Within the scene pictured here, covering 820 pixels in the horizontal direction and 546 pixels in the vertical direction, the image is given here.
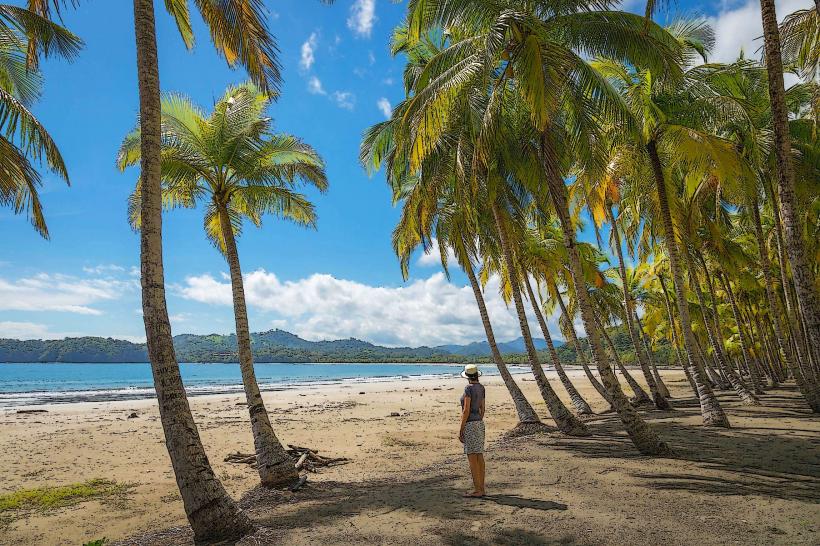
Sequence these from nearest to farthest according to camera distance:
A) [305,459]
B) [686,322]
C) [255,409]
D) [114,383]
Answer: [255,409] → [305,459] → [686,322] → [114,383]

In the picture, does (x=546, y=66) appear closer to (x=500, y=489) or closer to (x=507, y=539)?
(x=500, y=489)

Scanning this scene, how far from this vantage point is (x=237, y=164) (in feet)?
30.1

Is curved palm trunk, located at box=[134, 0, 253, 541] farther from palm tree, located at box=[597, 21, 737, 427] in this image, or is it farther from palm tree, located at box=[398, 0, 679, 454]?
palm tree, located at box=[597, 21, 737, 427]

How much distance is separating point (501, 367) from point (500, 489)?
6779 mm

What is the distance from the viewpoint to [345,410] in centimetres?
2300

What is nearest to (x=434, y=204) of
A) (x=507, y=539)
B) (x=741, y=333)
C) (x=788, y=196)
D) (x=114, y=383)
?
(x=788, y=196)

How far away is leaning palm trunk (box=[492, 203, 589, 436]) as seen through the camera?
11.3m

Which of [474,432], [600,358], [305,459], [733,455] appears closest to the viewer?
[474,432]

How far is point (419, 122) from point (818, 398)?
11.9 meters

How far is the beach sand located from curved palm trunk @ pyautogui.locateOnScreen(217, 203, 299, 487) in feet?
Result: 1.22

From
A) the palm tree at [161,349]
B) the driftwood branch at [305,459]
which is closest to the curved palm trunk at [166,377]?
the palm tree at [161,349]

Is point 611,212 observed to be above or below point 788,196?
above

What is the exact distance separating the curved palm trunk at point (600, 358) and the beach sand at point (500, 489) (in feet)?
1.18

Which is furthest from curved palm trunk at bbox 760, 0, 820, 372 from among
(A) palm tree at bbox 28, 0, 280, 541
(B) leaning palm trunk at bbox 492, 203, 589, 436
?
(A) palm tree at bbox 28, 0, 280, 541
